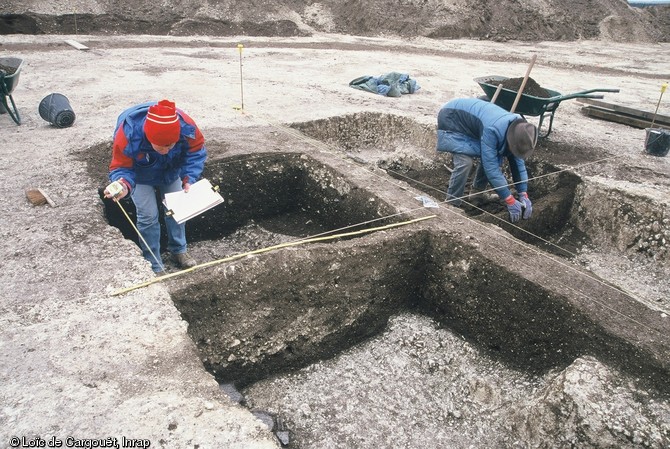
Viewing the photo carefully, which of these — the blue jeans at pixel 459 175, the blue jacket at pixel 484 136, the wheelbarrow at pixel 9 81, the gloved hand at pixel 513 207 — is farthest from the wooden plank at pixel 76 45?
the gloved hand at pixel 513 207

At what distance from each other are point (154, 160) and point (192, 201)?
553mm

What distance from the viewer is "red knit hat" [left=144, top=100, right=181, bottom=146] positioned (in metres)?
3.62

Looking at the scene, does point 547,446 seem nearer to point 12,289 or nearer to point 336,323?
point 336,323

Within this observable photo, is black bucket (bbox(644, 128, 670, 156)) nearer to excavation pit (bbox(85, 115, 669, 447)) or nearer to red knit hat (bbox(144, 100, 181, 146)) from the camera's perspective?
excavation pit (bbox(85, 115, 669, 447))

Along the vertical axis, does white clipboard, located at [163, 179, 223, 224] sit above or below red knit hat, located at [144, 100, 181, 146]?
below

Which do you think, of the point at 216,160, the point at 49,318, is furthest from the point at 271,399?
the point at 216,160

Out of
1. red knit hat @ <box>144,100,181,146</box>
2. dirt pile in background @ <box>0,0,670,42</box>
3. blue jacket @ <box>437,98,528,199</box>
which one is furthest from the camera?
dirt pile in background @ <box>0,0,670,42</box>

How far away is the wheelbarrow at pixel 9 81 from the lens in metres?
6.38

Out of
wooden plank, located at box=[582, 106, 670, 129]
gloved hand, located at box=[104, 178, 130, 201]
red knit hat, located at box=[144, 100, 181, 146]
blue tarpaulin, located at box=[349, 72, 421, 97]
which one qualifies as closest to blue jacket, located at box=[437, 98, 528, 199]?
red knit hat, located at box=[144, 100, 181, 146]

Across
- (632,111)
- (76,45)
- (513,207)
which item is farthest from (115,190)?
(76,45)

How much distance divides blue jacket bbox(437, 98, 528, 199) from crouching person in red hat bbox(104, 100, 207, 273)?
2.90 metres

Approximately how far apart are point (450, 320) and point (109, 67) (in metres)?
8.95

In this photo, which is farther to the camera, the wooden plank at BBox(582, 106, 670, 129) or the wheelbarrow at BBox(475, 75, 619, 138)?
the wooden plank at BBox(582, 106, 670, 129)

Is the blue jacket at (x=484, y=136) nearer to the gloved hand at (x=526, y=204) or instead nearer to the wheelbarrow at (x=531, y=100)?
the gloved hand at (x=526, y=204)
